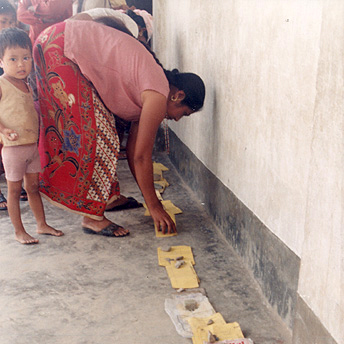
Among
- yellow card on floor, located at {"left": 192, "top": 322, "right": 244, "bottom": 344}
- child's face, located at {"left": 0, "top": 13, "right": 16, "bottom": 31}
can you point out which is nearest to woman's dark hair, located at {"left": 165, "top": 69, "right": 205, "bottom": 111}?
yellow card on floor, located at {"left": 192, "top": 322, "right": 244, "bottom": 344}

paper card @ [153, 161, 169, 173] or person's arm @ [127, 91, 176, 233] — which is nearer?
Result: person's arm @ [127, 91, 176, 233]

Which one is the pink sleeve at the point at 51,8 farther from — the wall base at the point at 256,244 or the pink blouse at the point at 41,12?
the wall base at the point at 256,244

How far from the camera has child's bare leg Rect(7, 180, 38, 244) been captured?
273cm

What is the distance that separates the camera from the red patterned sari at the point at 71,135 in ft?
8.86

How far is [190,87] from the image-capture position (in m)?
2.74

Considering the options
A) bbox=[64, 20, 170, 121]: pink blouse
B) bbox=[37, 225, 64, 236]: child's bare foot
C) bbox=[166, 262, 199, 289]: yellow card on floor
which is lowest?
bbox=[37, 225, 64, 236]: child's bare foot

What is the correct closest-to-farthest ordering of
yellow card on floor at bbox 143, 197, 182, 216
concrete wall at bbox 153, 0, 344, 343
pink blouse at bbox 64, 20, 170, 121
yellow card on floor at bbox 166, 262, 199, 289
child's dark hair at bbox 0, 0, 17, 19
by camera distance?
concrete wall at bbox 153, 0, 344, 343 → yellow card on floor at bbox 166, 262, 199, 289 → pink blouse at bbox 64, 20, 170, 121 → yellow card on floor at bbox 143, 197, 182, 216 → child's dark hair at bbox 0, 0, 17, 19

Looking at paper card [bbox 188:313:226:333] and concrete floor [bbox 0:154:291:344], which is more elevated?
paper card [bbox 188:313:226:333]

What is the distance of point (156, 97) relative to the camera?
8.48ft

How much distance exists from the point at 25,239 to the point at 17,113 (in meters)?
0.77

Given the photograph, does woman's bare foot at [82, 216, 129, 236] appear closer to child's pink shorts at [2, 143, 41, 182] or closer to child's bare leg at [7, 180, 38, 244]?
child's bare leg at [7, 180, 38, 244]

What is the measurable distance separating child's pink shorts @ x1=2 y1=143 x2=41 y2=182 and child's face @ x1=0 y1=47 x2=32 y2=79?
42 centimetres

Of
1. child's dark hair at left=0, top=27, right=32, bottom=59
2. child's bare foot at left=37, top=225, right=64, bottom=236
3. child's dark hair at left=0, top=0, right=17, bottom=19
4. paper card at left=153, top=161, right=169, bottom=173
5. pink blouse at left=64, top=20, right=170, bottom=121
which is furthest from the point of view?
paper card at left=153, top=161, right=169, bottom=173

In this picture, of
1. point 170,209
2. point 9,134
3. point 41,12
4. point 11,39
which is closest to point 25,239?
point 9,134
